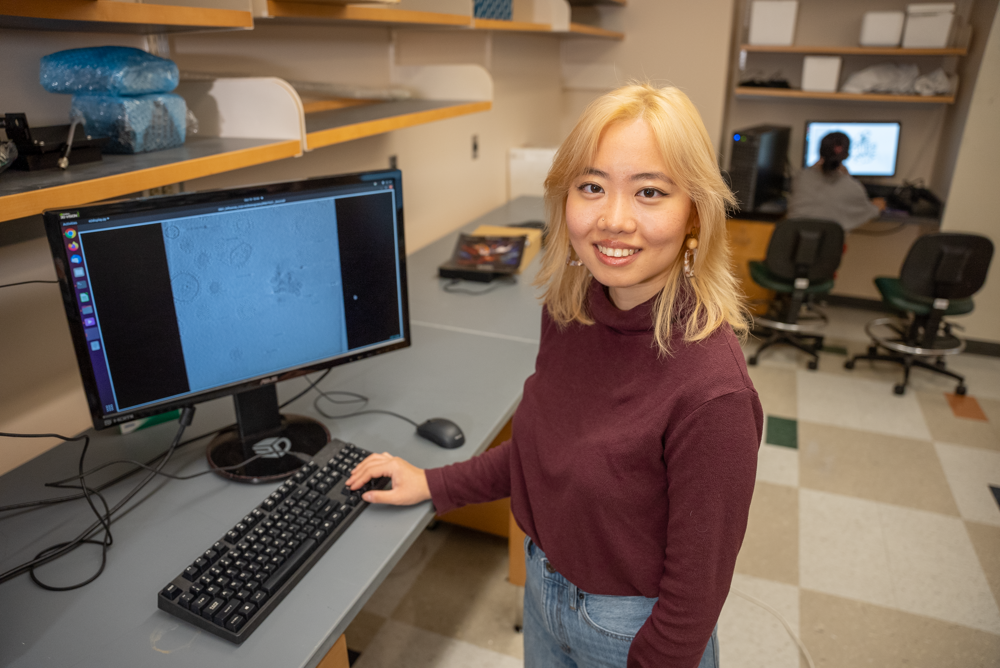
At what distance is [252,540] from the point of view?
0.97 m

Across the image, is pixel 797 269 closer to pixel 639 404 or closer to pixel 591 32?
pixel 591 32

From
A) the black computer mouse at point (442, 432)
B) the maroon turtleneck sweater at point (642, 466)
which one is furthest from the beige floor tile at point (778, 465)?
the maroon turtleneck sweater at point (642, 466)

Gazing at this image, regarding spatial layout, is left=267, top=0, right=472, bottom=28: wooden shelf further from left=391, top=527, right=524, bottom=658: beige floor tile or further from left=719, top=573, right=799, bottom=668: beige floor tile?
left=719, top=573, right=799, bottom=668: beige floor tile

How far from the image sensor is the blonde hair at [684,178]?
0.84 m

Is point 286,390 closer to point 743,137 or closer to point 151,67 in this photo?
point 151,67

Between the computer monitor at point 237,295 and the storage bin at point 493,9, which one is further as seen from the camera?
the storage bin at point 493,9

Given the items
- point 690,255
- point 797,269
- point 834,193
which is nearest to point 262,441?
point 690,255

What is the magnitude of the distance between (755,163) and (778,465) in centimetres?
183

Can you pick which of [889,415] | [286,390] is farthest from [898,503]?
[286,390]

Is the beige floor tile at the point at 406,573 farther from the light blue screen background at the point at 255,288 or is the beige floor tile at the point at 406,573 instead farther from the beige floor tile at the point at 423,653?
the light blue screen background at the point at 255,288

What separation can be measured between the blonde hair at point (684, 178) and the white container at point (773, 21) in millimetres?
3661

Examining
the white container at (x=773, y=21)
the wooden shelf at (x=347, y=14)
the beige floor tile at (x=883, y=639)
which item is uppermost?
the white container at (x=773, y=21)

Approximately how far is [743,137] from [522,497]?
10.5ft

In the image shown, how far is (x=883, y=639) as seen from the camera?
1853mm
